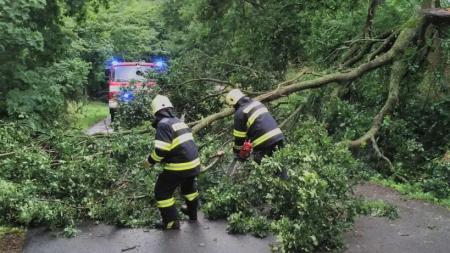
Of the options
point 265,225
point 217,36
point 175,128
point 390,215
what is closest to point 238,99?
point 175,128

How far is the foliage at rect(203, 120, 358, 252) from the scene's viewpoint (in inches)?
223

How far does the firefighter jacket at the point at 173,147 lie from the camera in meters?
6.46

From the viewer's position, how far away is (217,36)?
1595 centimetres

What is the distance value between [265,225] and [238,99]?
5.85 ft

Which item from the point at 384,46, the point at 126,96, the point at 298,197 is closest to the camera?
the point at 298,197

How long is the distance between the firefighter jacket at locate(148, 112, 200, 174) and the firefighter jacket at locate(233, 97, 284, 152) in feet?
2.79

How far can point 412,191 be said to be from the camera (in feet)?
27.8

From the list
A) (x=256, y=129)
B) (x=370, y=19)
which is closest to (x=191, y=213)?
(x=256, y=129)

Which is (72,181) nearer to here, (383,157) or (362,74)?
(383,157)

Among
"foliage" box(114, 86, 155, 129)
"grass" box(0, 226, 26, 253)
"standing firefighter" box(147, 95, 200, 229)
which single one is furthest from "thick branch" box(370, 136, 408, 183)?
"grass" box(0, 226, 26, 253)

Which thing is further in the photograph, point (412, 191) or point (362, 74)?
point (362, 74)

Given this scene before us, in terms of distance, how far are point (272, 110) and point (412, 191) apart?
3000 mm

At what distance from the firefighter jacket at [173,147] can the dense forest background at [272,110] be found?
31.4 inches

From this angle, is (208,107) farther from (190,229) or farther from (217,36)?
(217,36)
